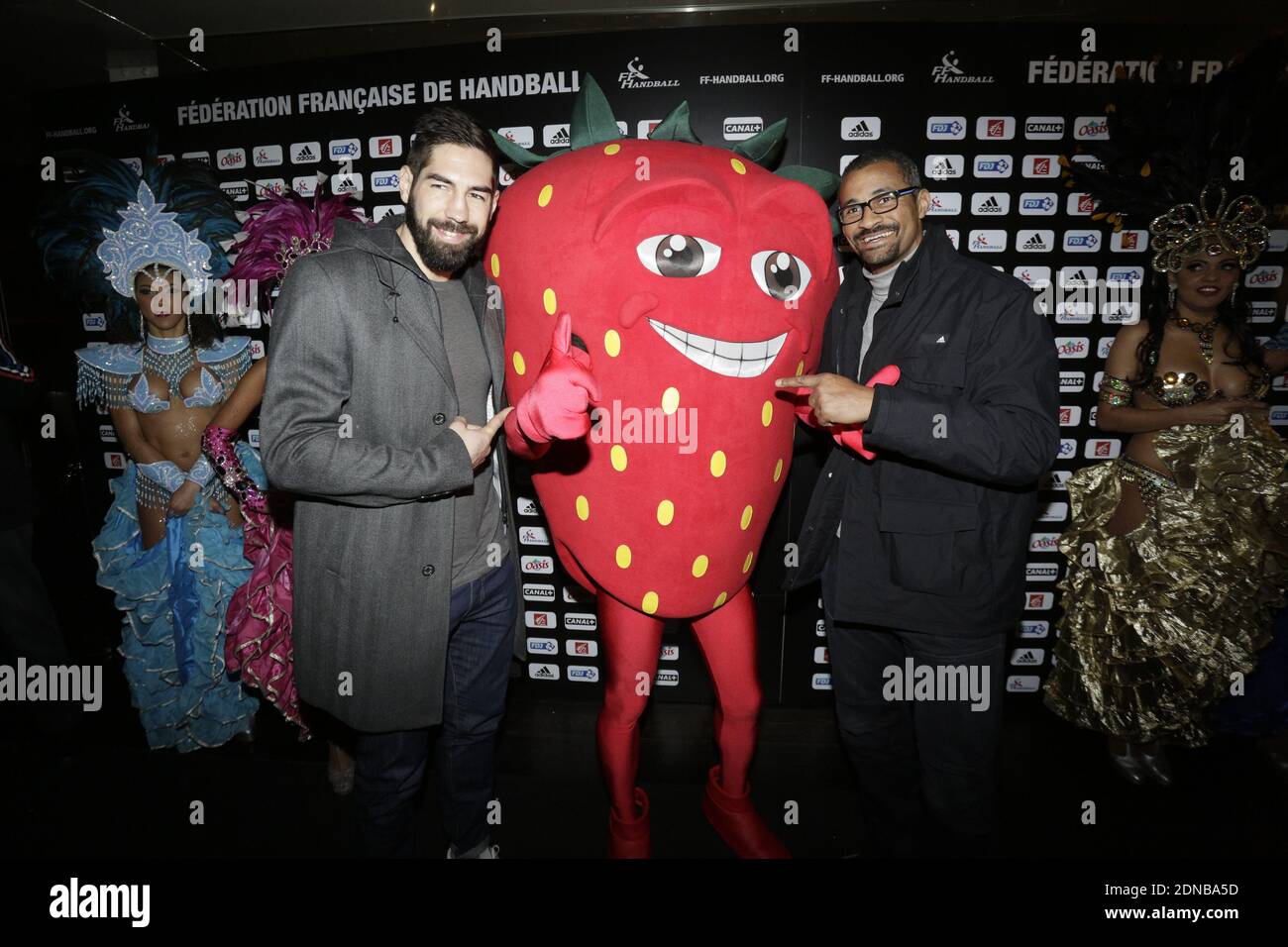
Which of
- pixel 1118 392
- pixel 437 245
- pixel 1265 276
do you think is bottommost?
pixel 1118 392

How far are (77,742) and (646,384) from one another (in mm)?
3062

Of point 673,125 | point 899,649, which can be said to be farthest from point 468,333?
point 899,649

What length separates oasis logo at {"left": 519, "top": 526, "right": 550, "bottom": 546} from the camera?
2898mm

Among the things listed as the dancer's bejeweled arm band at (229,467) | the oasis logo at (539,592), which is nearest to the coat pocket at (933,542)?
the oasis logo at (539,592)

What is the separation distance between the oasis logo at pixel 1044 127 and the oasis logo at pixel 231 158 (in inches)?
129

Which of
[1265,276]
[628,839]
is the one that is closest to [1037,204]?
[1265,276]

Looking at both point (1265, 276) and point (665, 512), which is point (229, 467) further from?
point (1265, 276)

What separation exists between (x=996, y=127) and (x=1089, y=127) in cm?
37

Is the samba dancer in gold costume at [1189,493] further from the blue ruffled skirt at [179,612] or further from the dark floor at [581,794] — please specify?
the blue ruffled skirt at [179,612]

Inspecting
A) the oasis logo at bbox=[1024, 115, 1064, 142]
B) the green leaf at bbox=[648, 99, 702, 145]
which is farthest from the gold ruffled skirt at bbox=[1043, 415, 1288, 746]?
the green leaf at bbox=[648, 99, 702, 145]

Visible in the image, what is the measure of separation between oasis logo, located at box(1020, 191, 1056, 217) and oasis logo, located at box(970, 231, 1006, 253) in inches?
4.8

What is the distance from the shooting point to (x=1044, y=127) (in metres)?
2.48

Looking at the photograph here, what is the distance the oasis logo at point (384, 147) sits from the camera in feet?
8.64

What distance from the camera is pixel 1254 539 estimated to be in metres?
2.27
